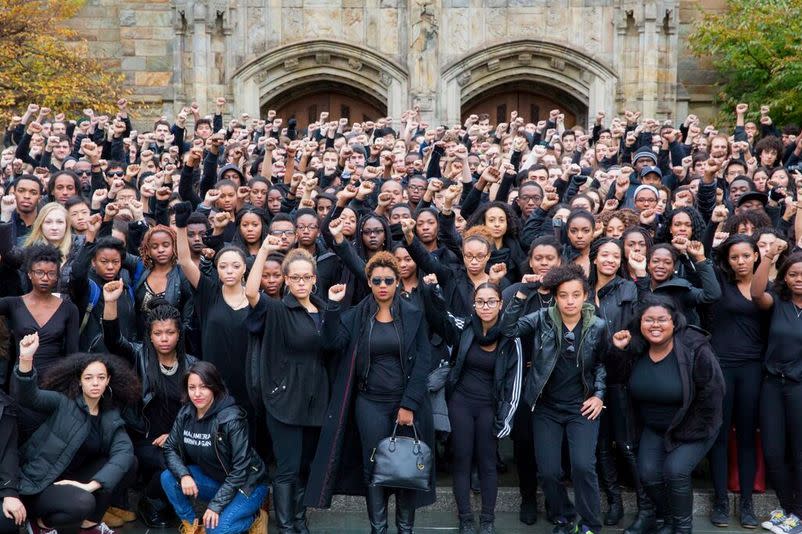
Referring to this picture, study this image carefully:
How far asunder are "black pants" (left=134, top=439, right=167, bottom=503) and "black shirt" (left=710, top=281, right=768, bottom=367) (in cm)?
398

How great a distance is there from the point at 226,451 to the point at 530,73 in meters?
15.0

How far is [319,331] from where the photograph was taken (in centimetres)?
720

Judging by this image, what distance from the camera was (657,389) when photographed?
7.12m

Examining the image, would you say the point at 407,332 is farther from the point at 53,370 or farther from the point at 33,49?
the point at 33,49

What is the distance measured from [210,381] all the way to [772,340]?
3821mm

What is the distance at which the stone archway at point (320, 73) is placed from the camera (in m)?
20.3

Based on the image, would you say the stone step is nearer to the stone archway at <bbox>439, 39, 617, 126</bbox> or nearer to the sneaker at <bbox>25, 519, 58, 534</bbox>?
the sneaker at <bbox>25, 519, 58, 534</bbox>

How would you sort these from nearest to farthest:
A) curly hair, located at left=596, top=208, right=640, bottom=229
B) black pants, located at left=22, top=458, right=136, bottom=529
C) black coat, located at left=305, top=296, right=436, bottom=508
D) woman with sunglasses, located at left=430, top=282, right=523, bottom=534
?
black pants, located at left=22, top=458, right=136, bottom=529
black coat, located at left=305, top=296, right=436, bottom=508
woman with sunglasses, located at left=430, top=282, right=523, bottom=534
curly hair, located at left=596, top=208, right=640, bottom=229

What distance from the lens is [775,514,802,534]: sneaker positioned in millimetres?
7395

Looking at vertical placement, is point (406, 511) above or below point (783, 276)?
below

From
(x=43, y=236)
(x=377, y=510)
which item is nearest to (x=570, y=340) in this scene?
(x=377, y=510)

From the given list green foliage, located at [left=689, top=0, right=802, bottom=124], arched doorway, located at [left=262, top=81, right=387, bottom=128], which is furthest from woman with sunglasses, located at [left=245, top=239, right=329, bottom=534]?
arched doorway, located at [left=262, top=81, right=387, bottom=128]

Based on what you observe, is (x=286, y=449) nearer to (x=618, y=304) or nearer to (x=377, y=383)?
(x=377, y=383)

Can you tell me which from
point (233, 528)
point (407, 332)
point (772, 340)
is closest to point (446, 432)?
point (407, 332)
